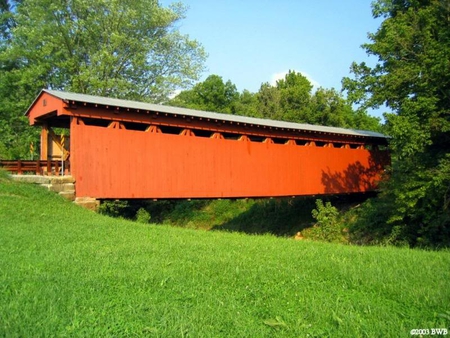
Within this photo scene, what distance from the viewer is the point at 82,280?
4379mm

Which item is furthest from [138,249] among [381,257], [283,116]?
[283,116]

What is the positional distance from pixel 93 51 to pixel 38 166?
1371cm

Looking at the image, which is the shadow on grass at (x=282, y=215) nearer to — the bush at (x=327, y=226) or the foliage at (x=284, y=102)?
the bush at (x=327, y=226)

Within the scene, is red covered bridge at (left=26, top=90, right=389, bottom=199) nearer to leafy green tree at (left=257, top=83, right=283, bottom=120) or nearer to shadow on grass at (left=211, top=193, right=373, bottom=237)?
shadow on grass at (left=211, top=193, right=373, bottom=237)

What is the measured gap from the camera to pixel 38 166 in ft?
Answer: 42.8

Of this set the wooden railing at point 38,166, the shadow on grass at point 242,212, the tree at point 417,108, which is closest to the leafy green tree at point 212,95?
the shadow on grass at point 242,212

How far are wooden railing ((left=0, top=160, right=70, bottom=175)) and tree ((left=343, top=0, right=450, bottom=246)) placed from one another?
1083 cm

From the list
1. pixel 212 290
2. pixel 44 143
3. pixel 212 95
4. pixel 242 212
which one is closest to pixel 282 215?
pixel 242 212

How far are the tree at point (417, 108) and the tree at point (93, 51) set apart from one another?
1314 cm

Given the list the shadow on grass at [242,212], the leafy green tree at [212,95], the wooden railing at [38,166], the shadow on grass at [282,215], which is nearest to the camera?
the wooden railing at [38,166]

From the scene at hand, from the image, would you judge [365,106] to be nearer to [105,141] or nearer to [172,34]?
[105,141]

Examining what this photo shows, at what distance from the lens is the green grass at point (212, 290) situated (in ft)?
11.0

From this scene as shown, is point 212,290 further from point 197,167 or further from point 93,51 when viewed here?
point 93,51

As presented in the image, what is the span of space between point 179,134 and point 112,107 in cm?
252
